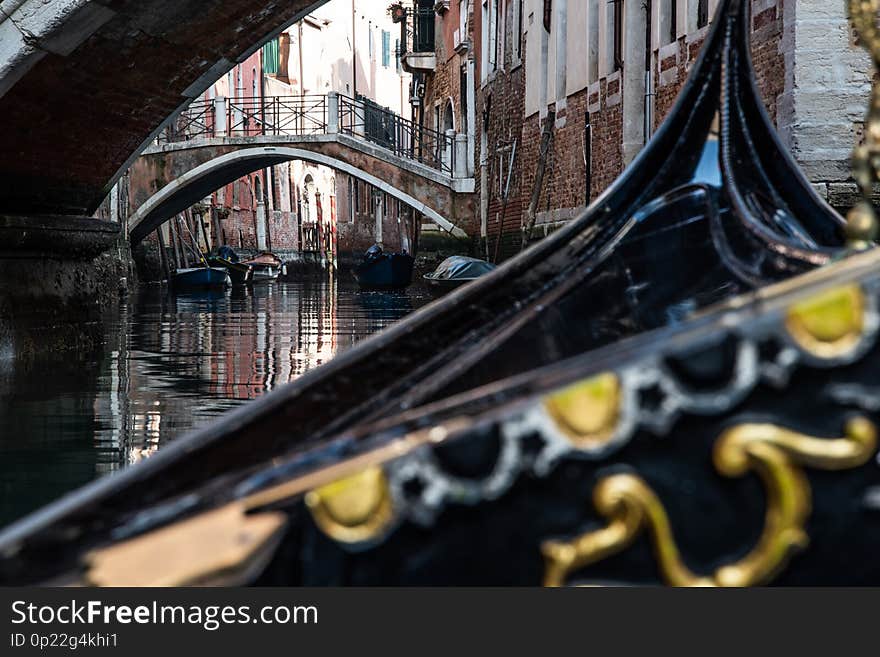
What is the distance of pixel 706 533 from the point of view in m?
0.72

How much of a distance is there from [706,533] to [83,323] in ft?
11.8

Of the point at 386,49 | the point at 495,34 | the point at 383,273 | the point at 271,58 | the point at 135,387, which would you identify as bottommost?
the point at 135,387

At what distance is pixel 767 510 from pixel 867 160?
0.35 metres

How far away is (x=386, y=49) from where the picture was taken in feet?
89.1

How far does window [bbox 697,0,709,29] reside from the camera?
543cm

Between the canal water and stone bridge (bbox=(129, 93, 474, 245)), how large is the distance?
4.47 meters

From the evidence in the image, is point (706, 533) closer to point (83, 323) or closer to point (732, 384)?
point (732, 384)

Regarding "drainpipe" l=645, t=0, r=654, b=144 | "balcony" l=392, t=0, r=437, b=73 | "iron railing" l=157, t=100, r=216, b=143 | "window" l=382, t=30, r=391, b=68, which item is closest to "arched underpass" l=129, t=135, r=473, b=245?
"iron railing" l=157, t=100, r=216, b=143

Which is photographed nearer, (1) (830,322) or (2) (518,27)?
(1) (830,322)

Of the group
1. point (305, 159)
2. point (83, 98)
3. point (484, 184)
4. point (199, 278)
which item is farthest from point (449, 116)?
point (83, 98)

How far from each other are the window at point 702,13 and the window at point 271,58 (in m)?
14.5

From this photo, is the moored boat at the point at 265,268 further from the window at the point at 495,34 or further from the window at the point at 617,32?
the window at the point at 617,32

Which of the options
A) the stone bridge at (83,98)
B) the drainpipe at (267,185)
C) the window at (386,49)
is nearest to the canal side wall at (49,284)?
the stone bridge at (83,98)

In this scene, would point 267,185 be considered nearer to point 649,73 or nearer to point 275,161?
point 275,161
